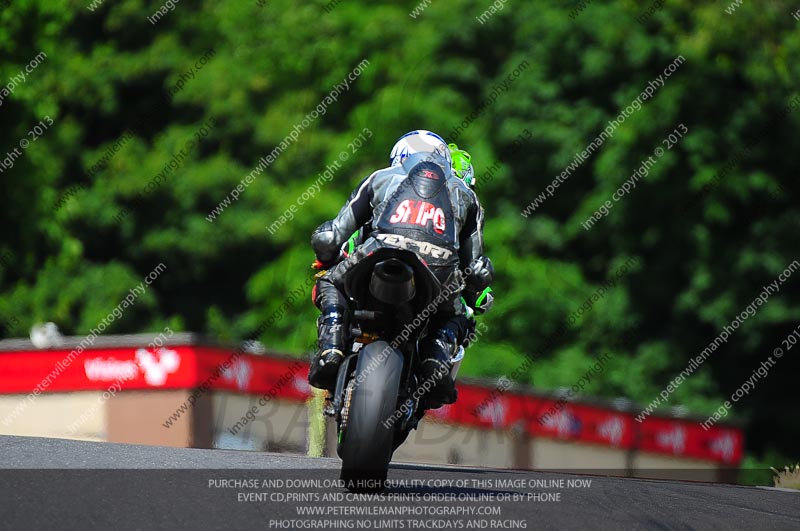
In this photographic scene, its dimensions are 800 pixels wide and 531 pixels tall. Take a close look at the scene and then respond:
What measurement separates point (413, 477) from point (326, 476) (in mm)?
870

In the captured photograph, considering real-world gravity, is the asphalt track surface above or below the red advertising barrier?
below

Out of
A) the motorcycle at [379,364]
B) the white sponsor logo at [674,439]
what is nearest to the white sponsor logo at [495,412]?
the white sponsor logo at [674,439]

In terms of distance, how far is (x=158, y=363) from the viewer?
72.8ft

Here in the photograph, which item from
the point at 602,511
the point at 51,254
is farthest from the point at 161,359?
the point at 602,511

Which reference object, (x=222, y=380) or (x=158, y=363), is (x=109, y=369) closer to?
(x=158, y=363)

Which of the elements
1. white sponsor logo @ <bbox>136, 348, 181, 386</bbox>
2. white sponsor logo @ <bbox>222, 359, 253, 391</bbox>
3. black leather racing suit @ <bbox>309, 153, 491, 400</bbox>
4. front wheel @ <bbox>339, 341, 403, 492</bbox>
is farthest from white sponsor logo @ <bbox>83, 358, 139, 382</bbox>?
front wheel @ <bbox>339, 341, 403, 492</bbox>

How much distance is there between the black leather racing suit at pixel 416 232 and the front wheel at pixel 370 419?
51 cm

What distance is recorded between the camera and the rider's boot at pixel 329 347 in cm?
812

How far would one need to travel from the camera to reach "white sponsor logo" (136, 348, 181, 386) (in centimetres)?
2205

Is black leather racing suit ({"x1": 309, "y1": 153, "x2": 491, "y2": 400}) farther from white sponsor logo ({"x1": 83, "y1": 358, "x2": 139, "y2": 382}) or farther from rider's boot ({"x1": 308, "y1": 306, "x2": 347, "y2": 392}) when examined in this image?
white sponsor logo ({"x1": 83, "y1": 358, "x2": 139, "y2": 382})

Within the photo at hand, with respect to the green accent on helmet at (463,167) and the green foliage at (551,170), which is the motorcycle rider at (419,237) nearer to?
the green accent on helmet at (463,167)

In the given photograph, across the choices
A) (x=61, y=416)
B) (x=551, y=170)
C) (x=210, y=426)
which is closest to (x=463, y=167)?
(x=210, y=426)

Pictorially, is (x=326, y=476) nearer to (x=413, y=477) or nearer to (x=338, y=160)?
(x=413, y=477)

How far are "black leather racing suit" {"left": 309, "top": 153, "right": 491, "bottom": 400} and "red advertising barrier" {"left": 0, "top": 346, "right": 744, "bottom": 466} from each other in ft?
43.6
